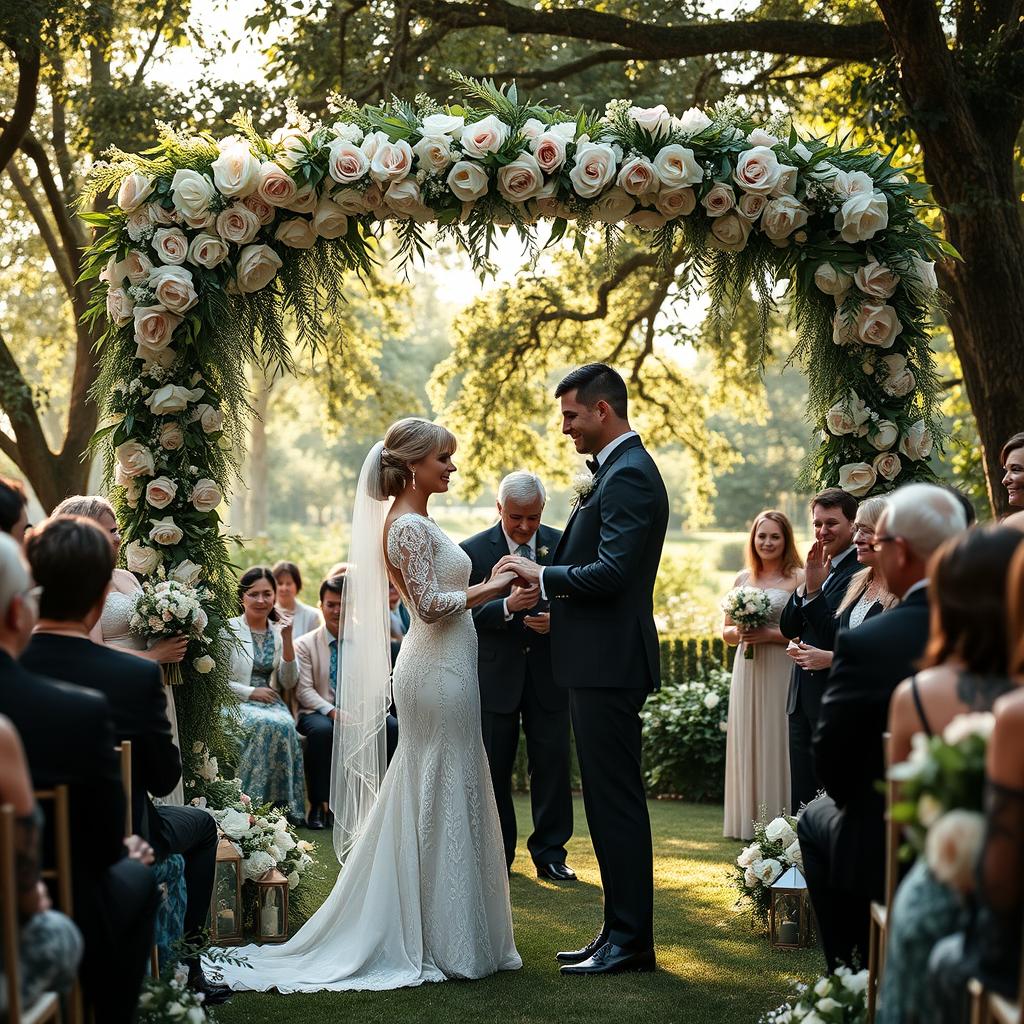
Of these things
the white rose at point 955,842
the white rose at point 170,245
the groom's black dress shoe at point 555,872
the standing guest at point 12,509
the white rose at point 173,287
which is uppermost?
the white rose at point 170,245

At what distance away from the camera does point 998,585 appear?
315 centimetres

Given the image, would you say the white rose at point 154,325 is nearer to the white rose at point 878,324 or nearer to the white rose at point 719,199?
the white rose at point 719,199

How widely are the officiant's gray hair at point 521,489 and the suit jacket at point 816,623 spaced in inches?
74.7

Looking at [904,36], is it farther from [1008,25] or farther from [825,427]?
[825,427]

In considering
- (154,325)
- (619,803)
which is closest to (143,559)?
(154,325)

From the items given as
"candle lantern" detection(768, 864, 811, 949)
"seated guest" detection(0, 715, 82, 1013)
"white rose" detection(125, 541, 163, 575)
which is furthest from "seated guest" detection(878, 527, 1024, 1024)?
"white rose" detection(125, 541, 163, 575)

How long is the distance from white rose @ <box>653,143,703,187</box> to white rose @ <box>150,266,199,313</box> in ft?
7.15

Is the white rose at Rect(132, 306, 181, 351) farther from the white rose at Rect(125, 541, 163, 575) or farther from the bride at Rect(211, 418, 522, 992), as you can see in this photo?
the bride at Rect(211, 418, 522, 992)

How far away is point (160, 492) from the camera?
614cm

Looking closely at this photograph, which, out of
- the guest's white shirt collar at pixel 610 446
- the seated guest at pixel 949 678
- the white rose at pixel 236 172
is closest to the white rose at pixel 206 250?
the white rose at pixel 236 172

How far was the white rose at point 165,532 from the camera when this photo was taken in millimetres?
6125

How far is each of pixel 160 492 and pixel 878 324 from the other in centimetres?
340

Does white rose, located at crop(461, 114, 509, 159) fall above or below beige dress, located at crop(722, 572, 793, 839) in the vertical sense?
above

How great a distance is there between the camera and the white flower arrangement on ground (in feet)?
20.8
